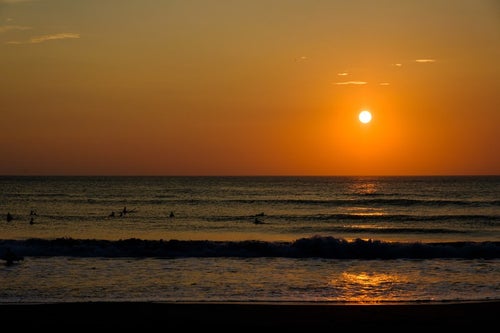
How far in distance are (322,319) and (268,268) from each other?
838 centimetres

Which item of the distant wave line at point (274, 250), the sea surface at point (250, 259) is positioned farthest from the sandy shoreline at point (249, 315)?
the distant wave line at point (274, 250)

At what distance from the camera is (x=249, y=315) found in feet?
43.4

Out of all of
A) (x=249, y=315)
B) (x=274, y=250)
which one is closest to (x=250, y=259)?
(x=274, y=250)

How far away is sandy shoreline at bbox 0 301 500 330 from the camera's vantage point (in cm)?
1232

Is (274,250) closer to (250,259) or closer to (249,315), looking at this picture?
(250,259)

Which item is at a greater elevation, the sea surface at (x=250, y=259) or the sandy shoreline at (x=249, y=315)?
the sandy shoreline at (x=249, y=315)

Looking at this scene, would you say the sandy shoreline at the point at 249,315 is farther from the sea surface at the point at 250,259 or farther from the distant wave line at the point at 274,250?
the distant wave line at the point at 274,250

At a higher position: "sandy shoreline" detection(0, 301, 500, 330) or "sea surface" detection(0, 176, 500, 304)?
"sandy shoreline" detection(0, 301, 500, 330)

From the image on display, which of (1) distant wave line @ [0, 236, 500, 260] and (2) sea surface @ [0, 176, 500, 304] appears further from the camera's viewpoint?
(1) distant wave line @ [0, 236, 500, 260]

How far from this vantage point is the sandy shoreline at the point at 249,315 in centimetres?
1232

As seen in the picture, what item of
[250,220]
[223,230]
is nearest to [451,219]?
[250,220]

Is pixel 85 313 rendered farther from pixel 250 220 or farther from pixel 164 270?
pixel 250 220

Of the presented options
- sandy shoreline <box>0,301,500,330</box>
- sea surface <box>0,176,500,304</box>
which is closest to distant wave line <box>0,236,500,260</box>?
sea surface <box>0,176,500,304</box>

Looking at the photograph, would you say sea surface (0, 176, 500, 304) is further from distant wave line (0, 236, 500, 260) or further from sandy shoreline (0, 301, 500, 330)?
sandy shoreline (0, 301, 500, 330)
